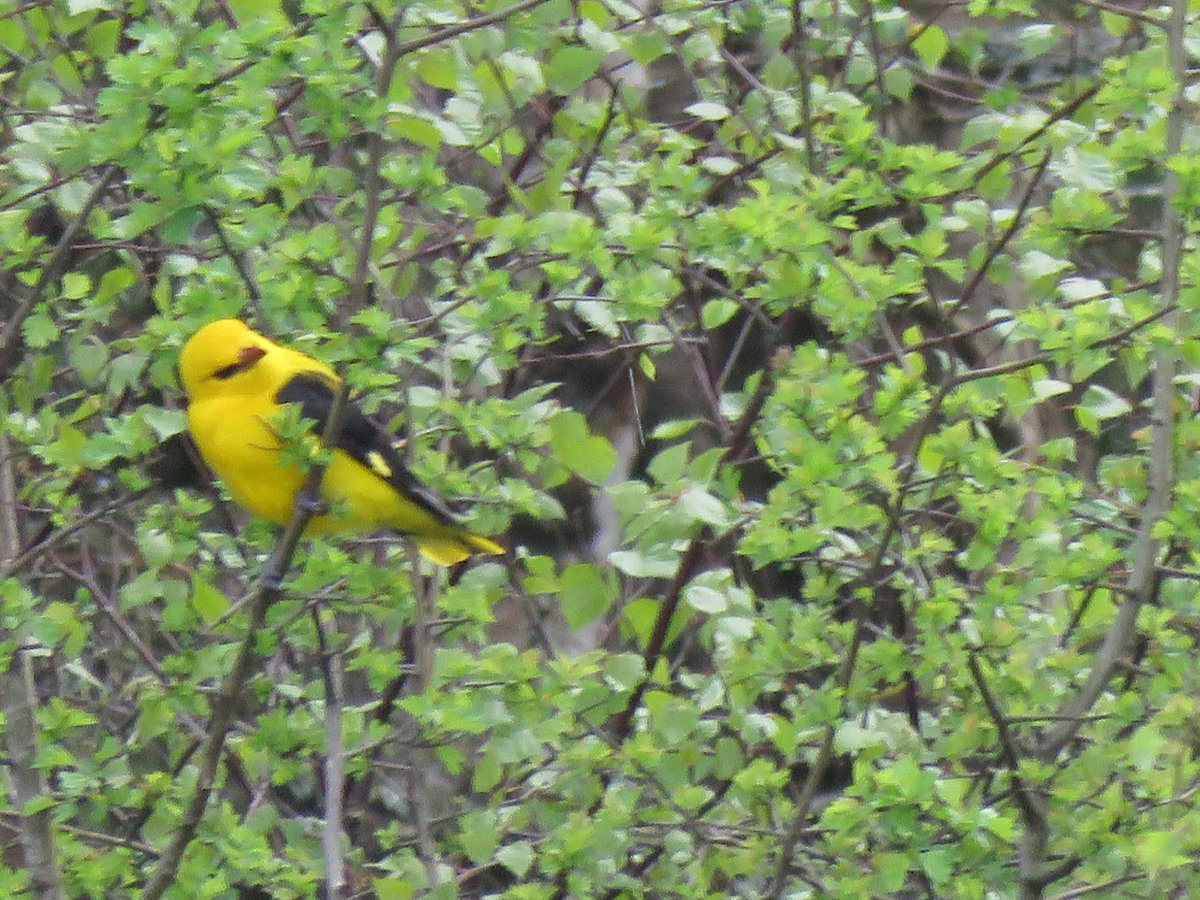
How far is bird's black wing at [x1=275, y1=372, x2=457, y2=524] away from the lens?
12.0 ft

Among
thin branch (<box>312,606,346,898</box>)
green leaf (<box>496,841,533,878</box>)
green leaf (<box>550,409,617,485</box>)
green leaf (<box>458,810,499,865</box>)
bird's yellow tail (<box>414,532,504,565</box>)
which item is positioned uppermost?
green leaf (<box>550,409,617,485</box>)

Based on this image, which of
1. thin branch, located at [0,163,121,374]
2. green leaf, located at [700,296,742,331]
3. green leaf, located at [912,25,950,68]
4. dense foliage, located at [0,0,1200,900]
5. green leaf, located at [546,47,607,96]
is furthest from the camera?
green leaf, located at [912,25,950,68]

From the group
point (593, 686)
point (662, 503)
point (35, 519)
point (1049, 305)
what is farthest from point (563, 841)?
point (35, 519)

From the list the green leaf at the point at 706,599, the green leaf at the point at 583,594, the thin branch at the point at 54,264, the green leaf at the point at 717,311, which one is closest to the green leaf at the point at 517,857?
the green leaf at the point at 583,594

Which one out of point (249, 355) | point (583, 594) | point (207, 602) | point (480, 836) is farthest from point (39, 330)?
point (480, 836)

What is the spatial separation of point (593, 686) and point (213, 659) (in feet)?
2.13

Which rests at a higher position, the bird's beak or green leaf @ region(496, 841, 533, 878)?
the bird's beak

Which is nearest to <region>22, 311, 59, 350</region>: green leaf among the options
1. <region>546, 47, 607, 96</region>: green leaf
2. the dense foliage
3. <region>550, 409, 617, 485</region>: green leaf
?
the dense foliage

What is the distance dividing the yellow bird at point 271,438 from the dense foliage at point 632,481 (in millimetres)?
129

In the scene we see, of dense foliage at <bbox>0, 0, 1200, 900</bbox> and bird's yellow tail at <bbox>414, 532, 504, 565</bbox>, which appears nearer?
dense foliage at <bbox>0, 0, 1200, 900</bbox>

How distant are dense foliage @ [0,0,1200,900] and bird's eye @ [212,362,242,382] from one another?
26cm

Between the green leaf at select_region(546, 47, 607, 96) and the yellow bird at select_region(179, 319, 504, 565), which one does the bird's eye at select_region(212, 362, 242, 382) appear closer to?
the yellow bird at select_region(179, 319, 504, 565)

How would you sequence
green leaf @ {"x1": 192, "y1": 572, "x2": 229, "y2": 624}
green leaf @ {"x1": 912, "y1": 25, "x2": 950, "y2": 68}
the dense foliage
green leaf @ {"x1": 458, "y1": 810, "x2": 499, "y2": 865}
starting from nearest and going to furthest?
the dense foliage, green leaf @ {"x1": 458, "y1": 810, "x2": 499, "y2": 865}, green leaf @ {"x1": 192, "y1": 572, "x2": 229, "y2": 624}, green leaf @ {"x1": 912, "y1": 25, "x2": 950, "y2": 68}

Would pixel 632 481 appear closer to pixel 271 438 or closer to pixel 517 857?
pixel 517 857
